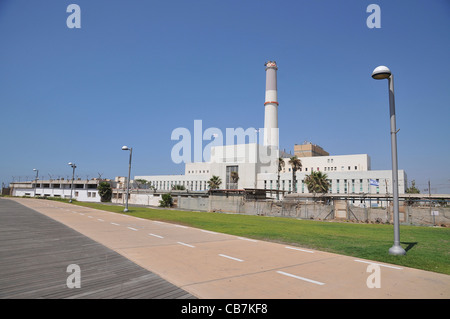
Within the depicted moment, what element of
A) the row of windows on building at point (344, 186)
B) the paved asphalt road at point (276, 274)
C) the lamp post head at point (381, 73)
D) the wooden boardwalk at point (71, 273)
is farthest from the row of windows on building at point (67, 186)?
the lamp post head at point (381, 73)

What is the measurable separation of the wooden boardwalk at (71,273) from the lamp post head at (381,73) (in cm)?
976

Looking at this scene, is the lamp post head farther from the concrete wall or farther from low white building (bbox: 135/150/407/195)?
low white building (bbox: 135/150/407/195)

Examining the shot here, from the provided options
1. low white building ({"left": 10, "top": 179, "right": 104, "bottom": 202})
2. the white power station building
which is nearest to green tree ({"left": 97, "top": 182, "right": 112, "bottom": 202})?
low white building ({"left": 10, "top": 179, "right": 104, "bottom": 202})

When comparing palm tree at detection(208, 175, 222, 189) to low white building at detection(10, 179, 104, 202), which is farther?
low white building at detection(10, 179, 104, 202)

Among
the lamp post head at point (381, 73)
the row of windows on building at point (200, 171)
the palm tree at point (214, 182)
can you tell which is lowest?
the palm tree at point (214, 182)

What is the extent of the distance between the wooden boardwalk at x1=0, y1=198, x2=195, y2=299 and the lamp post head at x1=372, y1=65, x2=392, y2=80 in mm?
9761

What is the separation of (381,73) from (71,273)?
11408 mm

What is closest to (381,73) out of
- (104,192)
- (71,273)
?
(71,273)

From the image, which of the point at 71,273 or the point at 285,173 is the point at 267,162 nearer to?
the point at 285,173

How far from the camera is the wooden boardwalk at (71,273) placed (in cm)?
519

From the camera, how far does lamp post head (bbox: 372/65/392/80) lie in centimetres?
1011

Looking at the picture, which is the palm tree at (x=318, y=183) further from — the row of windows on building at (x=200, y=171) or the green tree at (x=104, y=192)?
the row of windows on building at (x=200, y=171)
